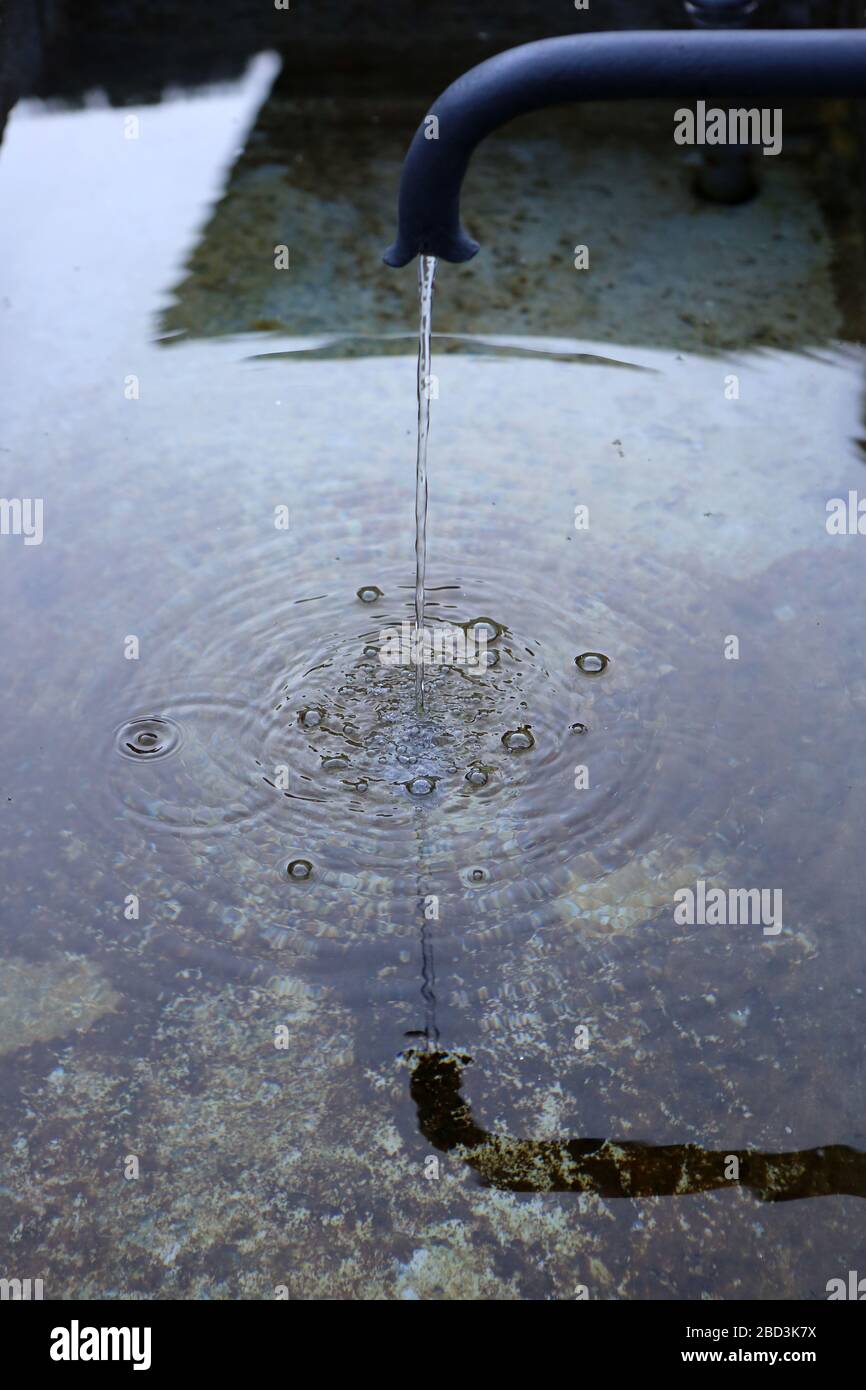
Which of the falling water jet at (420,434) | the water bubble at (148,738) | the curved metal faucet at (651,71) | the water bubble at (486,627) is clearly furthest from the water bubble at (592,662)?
the curved metal faucet at (651,71)

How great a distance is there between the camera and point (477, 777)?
7.76 ft

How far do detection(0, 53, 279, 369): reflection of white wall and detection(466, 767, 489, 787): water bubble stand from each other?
5.40 ft

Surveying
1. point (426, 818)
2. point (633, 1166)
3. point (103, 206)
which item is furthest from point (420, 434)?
point (103, 206)

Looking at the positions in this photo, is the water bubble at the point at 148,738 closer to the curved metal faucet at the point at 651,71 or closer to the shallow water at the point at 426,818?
the shallow water at the point at 426,818

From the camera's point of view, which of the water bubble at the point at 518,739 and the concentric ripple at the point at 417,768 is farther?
the water bubble at the point at 518,739

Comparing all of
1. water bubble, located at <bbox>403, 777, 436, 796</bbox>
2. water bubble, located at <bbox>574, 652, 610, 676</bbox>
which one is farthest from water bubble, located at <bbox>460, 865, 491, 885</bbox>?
water bubble, located at <bbox>574, 652, 610, 676</bbox>

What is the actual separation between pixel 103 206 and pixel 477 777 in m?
2.46

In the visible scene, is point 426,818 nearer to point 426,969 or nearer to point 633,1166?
→ point 426,969

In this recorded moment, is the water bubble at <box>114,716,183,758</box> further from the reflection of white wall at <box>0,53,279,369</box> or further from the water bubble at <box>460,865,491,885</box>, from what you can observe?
the reflection of white wall at <box>0,53,279,369</box>

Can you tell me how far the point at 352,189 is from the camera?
411 cm

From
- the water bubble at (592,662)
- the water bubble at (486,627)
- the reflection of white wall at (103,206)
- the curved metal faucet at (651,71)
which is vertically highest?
the reflection of white wall at (103,206)

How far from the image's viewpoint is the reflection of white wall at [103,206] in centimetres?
359

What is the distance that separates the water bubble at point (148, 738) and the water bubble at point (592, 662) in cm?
72
